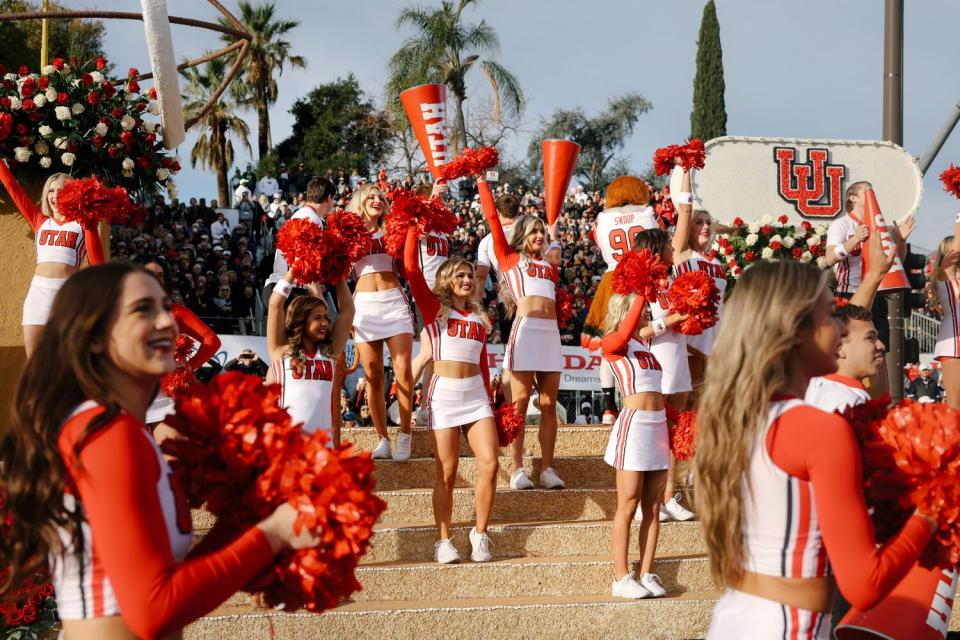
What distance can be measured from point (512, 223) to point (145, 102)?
3001 mm

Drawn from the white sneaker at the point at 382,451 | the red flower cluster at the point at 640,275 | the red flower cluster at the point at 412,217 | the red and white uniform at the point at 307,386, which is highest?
the red flower cluster at the point at 412,217

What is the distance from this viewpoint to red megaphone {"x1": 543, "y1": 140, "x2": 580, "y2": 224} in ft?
27.1

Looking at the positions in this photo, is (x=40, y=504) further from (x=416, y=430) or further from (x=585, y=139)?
(x=585, y=139)

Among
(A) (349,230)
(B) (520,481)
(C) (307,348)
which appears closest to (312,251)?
(A) (349,230)

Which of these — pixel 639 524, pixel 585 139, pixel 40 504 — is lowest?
pixel 639 524

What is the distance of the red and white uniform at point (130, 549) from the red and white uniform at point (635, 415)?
14.2ft

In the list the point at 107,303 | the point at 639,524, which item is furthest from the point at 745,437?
the point at 639,524

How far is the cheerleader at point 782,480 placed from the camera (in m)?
2.24

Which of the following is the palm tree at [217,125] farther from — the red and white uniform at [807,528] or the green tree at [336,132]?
the red and white uniform at [807,528]

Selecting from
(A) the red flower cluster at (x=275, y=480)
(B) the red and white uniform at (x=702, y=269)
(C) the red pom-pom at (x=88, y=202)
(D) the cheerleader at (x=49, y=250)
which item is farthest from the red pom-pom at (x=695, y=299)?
(A) the red flower cluster at (x=275, y=480)

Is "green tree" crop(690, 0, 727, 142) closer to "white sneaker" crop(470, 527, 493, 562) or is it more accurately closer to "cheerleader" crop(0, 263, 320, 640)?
"white sneaker" crop(470, 527, 493, 562)

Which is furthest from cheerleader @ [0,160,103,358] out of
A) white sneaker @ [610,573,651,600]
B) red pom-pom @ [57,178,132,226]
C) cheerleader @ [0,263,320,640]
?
cheerleader @ [0,263,320,640]

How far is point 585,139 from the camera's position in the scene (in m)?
45.6

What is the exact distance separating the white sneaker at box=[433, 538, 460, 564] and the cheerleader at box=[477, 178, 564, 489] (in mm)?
1069
